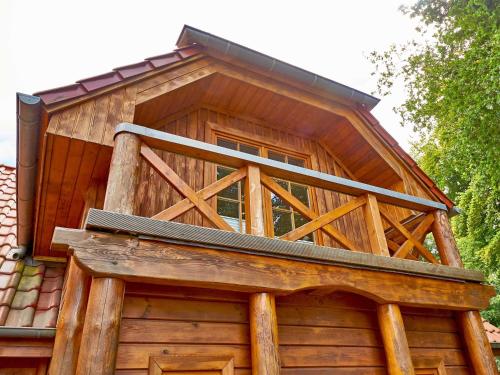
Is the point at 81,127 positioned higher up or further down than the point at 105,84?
further down

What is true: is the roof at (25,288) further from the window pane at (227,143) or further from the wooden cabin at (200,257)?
the window pane at (227,143)

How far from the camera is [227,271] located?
Result: 2.53 m

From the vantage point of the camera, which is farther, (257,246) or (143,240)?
(257,246)

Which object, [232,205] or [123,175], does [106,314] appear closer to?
[123,175]

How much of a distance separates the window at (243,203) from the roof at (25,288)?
2.24 m

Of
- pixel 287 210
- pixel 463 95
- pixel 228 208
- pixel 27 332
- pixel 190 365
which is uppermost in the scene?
pixel 463 95

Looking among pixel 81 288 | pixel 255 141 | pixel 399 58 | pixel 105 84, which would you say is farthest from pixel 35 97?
pixel 399 58

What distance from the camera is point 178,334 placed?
261 centimetres

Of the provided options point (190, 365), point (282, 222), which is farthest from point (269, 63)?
point (190, 365)

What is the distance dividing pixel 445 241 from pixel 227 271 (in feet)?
8.86

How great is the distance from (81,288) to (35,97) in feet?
5.25

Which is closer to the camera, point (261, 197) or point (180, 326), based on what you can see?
point (180, 326)

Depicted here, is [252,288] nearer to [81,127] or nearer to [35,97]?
[81,127]

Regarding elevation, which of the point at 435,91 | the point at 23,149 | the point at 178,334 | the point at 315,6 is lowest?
the point at 178,334
